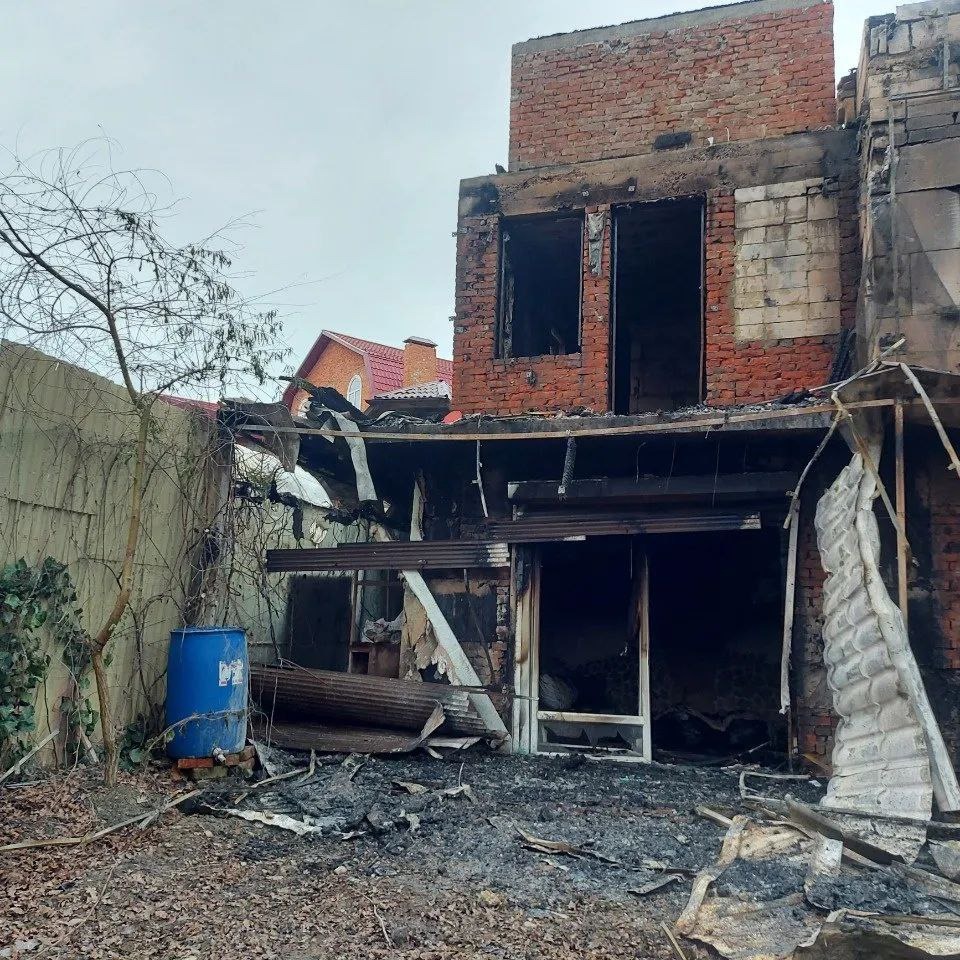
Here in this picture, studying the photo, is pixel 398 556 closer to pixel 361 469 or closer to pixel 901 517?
pixel 361 469

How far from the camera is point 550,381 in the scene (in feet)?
28.3

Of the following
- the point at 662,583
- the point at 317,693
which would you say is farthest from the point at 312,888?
the point at 662,583

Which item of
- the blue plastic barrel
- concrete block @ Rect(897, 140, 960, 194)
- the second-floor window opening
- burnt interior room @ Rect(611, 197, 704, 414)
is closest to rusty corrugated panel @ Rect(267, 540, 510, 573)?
the blue plastic barrel

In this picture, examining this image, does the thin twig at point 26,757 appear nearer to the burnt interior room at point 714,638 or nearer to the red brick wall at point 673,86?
the burnt interior room at point 714,638

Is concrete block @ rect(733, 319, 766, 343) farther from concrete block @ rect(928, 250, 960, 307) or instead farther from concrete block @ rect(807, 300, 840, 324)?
concrete block @ rect(928, 250, 960, 307)

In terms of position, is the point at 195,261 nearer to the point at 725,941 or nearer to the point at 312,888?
the point at 312,888

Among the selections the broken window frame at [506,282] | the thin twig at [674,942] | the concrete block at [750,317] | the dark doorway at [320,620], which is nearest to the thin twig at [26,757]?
the thin twig at [674,942]

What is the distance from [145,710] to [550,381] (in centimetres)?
494

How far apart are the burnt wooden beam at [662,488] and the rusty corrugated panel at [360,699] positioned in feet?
6.89

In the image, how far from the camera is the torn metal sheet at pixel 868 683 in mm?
5145

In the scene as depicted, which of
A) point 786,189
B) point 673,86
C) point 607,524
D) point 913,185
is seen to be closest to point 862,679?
point 607,524

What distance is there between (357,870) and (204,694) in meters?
2.30

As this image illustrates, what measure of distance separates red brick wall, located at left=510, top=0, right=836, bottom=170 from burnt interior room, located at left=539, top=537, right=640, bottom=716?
4.85 metres

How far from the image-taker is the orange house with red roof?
2238 cm
